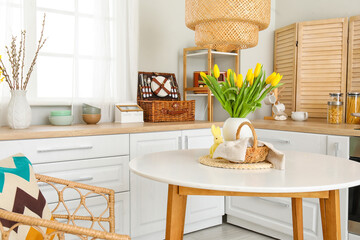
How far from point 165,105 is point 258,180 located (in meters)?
1.68

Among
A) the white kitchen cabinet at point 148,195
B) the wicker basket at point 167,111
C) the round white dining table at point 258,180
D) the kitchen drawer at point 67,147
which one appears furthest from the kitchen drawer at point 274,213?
the kitchen drawer at point 67,147

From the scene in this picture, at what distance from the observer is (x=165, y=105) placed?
9.55 feet

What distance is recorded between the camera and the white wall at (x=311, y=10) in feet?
9.98

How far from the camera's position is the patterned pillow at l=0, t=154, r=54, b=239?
46.1 inches

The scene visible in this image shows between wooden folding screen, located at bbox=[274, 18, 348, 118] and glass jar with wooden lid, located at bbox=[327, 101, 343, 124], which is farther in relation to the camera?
wooden folding screen, located at bbox=[274, 18, 348, 118]

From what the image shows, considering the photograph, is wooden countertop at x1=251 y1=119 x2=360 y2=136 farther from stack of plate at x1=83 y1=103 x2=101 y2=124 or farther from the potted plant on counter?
stack of plate at x1=83 y1=103 x2=101 y2=124

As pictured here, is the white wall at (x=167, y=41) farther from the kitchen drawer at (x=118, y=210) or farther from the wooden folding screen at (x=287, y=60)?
the kitchen drawer at (x=118, y=210)

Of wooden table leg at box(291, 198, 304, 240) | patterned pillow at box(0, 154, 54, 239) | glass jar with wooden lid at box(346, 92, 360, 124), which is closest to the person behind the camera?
patterned pillow at box(0, 154, 54, 239)

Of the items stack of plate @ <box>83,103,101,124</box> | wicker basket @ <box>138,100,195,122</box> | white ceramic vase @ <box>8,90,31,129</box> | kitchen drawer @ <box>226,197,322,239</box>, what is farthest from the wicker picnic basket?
→ white ceramic vase @ <box>8,90,31,129</box>

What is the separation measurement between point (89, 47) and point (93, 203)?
3.92 feet

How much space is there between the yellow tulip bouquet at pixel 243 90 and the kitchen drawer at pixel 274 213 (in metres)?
1.20

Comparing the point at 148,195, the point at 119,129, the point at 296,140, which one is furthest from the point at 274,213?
the point at 119,129

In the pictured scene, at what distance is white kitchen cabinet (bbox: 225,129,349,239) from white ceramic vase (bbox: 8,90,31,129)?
1.74 metres

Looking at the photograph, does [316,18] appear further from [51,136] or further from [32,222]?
[32,222]
